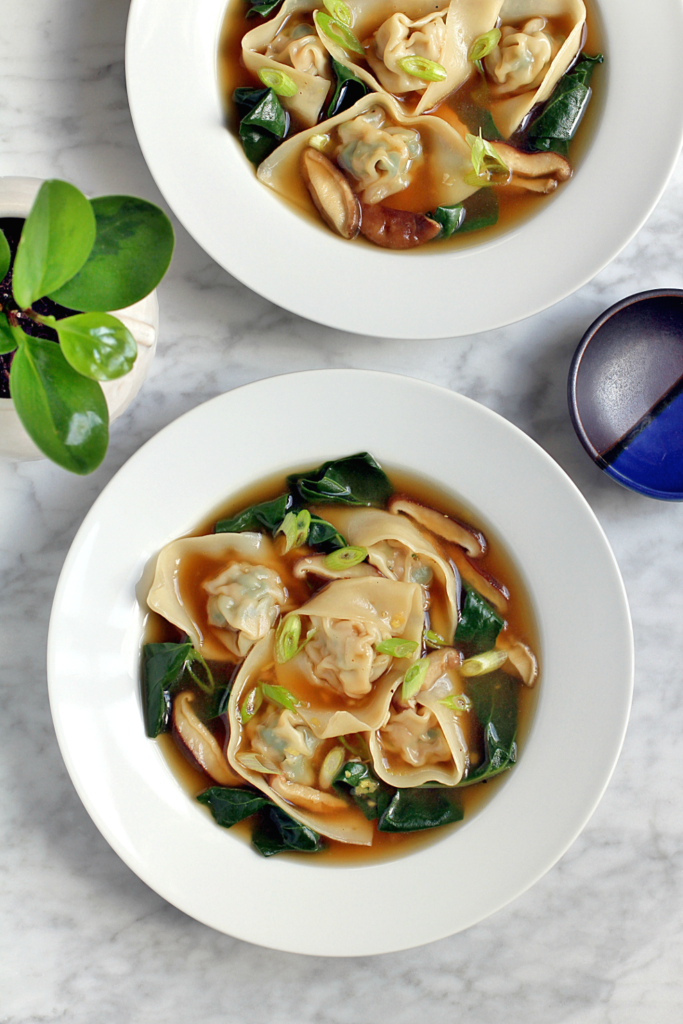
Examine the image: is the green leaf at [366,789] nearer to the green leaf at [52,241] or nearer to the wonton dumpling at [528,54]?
the green leaf at [52,241]

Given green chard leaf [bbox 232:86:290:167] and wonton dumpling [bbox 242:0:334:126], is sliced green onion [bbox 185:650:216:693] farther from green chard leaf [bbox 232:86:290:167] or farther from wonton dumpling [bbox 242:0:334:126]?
wonton dumpling [bbox 242:0:334:126]

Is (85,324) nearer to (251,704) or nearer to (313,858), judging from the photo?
(251,704)

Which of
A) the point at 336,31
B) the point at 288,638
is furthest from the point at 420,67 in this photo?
the point at 288,638

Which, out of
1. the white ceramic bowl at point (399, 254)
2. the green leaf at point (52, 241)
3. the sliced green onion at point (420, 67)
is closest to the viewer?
the green leaf at point (52, 241)

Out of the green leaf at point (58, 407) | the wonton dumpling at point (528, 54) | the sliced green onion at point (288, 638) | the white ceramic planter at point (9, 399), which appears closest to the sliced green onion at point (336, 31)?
the wonton dumpling at point (528, 54)

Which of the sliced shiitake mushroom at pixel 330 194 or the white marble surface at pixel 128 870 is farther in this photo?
the white marble surface at pixel 128 870

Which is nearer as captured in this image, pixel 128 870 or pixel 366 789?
pixel 366 789

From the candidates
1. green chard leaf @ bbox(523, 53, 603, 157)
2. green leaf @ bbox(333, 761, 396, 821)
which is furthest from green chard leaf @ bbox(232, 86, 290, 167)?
green leaf @ bbox(333, 761, 396, 821)
